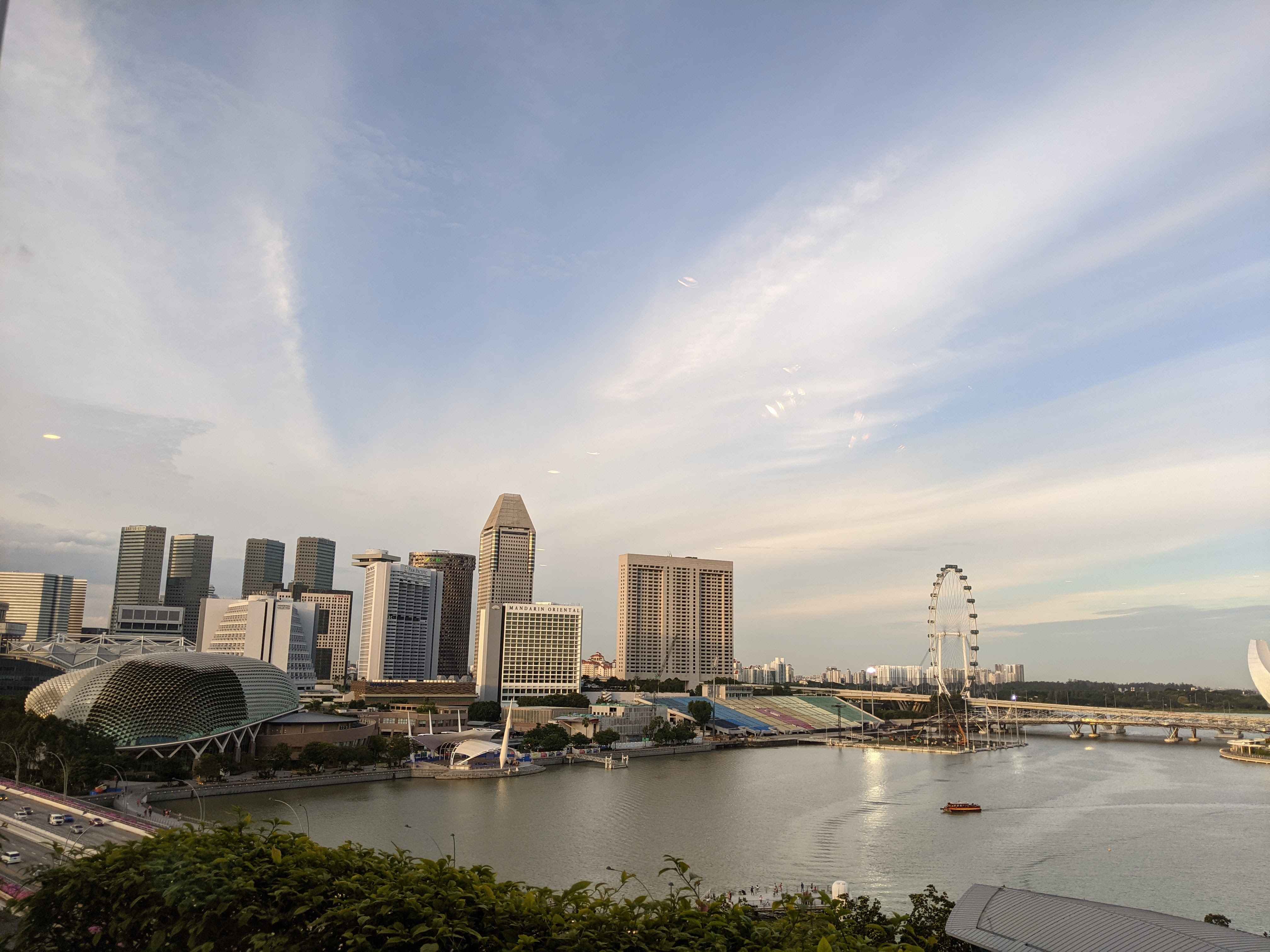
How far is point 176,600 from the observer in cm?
3597

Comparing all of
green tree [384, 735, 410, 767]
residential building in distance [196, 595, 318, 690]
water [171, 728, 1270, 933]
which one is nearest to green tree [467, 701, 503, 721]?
residential building in distance [196, 595, 318, 690]

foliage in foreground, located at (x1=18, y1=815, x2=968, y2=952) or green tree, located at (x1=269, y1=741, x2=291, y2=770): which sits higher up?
foliage in foreground, located at (x1=18, y1=815, x2=968, y2=952)

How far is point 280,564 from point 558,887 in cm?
6112

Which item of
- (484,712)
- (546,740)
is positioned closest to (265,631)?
(484,712)

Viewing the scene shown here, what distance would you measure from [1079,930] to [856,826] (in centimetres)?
1111

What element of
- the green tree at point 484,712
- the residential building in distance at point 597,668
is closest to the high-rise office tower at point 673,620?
the residential building in distance at point 597,668

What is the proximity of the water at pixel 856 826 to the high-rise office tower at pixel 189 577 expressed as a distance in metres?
8.98

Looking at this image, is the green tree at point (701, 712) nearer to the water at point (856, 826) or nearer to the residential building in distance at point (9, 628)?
the water at point (856, 826)

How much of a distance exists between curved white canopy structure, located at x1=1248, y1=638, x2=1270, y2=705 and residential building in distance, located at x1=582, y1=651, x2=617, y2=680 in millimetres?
33189

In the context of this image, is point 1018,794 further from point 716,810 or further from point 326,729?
point 326,729

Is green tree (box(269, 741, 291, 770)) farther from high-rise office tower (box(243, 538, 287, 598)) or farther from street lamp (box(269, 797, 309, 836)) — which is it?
high-rise office tower (box(243, 538, 287, 598))

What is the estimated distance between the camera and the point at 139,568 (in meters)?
17.2

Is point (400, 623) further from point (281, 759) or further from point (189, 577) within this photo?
point (281, 759)

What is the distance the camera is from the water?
414 inches
